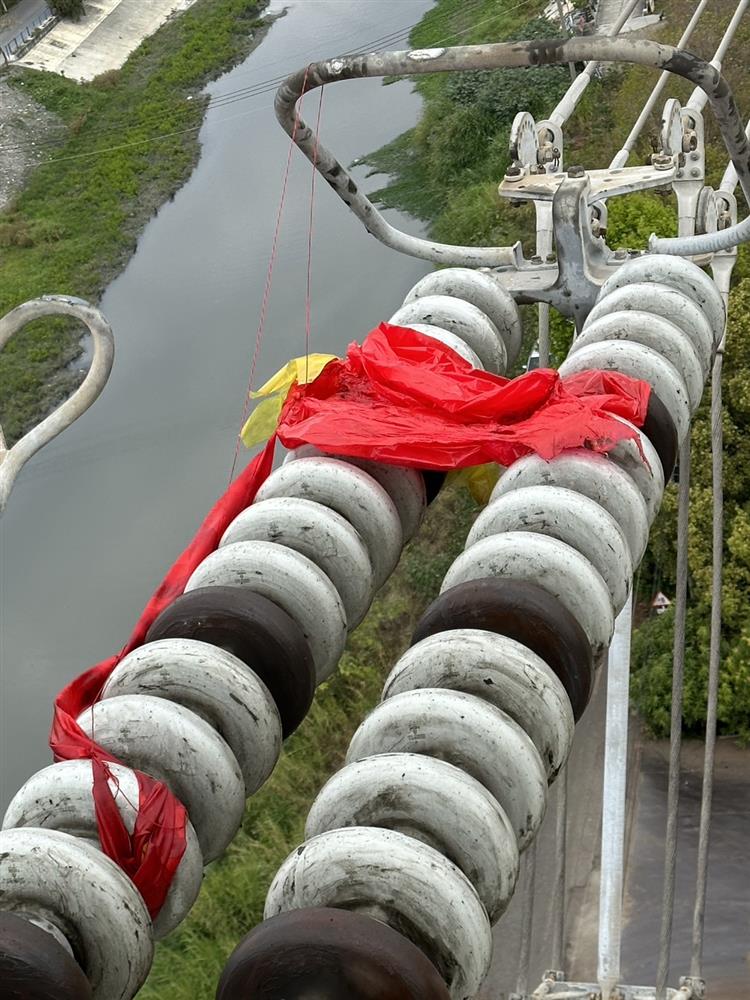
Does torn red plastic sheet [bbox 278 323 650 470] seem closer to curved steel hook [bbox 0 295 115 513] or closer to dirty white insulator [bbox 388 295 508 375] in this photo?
dirty white insulator [bbox 388 295 508 375]

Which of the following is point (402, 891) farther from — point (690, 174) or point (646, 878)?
point (646, 878)

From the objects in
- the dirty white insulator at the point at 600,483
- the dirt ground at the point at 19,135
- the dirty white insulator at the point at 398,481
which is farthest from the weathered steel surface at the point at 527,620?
the dirt ground at the point at 19,135

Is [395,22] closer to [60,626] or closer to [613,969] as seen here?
[60,626]

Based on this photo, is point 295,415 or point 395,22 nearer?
point 295,415

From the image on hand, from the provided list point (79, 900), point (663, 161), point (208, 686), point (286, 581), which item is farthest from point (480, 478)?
point (79, 900)

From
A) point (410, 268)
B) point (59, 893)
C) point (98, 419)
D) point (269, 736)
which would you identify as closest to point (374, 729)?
point (269, 736)

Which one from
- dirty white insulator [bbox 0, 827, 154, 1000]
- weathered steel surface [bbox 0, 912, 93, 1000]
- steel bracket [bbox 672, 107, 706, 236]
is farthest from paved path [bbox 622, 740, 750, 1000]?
weathered steel surface [bbox 0, 912, 93, 1000]

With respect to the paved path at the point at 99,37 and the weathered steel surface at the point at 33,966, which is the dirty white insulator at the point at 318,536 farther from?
the paved path at the point at 99,37
